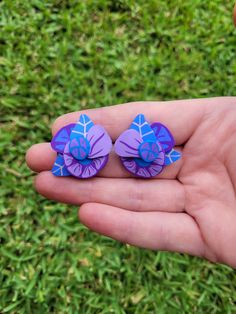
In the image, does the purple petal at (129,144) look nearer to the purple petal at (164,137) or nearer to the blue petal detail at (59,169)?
the purple petal at (164,137)

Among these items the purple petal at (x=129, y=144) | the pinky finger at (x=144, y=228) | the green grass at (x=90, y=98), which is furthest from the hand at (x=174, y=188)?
the green grass at (x=90, y=98)

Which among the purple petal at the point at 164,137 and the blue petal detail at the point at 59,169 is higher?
the purple petal at the point at 164,137

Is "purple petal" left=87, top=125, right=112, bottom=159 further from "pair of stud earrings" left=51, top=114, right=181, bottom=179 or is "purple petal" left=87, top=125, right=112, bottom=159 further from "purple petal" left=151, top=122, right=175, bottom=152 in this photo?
"purple petal" left=151, top=122, right=175, bottom=152

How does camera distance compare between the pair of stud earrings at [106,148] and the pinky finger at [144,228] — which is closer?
the pinky finger at [144,228]

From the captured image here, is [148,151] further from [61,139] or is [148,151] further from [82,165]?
[61,139]

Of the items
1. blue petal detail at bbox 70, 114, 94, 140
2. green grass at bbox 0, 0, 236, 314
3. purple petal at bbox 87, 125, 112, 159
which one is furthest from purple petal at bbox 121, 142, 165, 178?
green grass at bbox 0, 0, 236, 314

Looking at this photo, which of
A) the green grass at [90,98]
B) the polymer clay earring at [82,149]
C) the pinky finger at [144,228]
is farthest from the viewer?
the green grass at [90,98]
